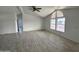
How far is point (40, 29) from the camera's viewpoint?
5.71ft

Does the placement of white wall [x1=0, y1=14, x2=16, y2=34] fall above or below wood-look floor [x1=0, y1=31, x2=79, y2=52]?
above

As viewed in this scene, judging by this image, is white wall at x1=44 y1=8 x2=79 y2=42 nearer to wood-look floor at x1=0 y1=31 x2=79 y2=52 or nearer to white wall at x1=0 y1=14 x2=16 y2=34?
wood-look floor at x1=0 y1=31 x2=79 y2=52

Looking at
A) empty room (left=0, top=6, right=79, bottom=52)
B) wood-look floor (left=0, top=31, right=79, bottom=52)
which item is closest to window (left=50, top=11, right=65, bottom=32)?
empty room (left=0, top=6, right=79, bottom=52)

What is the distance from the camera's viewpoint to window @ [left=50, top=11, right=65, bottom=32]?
1709 mm

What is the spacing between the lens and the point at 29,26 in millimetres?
1866

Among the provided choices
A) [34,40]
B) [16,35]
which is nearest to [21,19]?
[16,35]

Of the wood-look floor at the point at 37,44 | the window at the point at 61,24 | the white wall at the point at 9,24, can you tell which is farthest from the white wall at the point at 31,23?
the window at the point at 61,24

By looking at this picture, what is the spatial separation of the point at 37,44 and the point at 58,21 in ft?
2.24

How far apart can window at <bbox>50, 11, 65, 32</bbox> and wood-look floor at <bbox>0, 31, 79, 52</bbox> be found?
0.22m

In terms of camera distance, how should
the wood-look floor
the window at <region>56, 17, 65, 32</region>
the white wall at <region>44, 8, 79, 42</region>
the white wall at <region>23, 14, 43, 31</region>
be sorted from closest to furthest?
the wood-look floor → the white wall at <region>44, 8, 79, 42</region> → the window at <region>56, 17, 65, 32</region> → the white wall at <region>23, 14, 43, 31</region>

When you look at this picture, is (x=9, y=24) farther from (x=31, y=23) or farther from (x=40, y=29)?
(x=40, y=29)

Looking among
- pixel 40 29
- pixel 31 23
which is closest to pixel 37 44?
pixel 40 29
